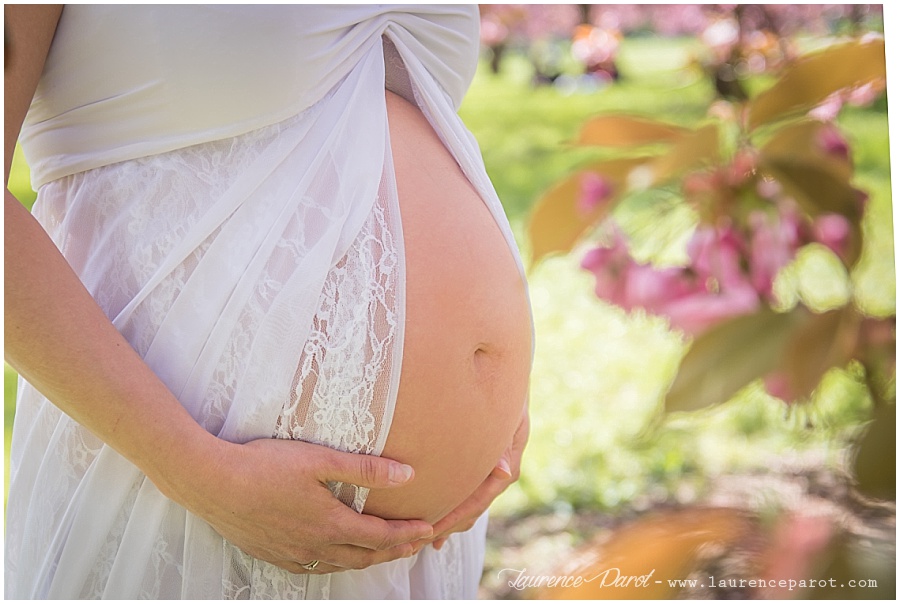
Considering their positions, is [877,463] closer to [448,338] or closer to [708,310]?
[708,310]

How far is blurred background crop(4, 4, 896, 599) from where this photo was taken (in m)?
0.30

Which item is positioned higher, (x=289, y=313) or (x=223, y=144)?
(x=223, y=144)

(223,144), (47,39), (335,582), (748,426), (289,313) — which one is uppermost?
(47,39)

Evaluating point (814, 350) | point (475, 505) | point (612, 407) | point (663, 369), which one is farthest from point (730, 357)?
point (663, 369)

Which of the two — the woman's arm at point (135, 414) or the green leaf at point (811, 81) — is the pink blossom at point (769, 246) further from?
the woman's arm at point (135, 414)

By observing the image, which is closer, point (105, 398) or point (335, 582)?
point (105, 398)

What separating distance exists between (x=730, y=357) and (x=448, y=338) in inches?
20.0

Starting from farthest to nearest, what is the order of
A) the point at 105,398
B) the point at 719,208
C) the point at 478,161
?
the point at 478,161 → the point at 105,398 → the point at 719,208

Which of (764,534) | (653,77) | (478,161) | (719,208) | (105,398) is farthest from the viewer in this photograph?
(653,77)

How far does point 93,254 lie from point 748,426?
2.45 metres

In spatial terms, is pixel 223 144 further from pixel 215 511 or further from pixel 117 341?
pixel 215 511

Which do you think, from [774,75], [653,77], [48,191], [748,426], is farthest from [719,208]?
[653,77]

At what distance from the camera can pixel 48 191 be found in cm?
86

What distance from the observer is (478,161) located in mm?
968
